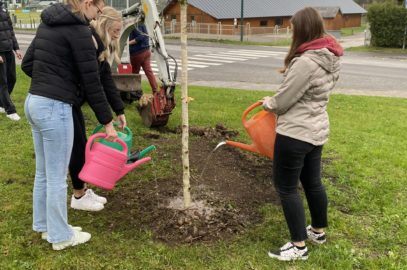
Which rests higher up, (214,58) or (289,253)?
(214,58)

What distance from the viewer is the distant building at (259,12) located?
39.5 metres

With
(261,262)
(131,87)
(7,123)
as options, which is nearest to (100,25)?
(261,262)

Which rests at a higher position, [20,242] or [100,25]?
[100,25]

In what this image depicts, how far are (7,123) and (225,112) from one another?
11.8 feet

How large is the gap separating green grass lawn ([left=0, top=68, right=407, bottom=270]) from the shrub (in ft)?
68.2

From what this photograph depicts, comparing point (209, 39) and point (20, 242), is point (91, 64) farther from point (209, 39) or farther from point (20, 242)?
point (209, 39)

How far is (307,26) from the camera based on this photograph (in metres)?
3.08

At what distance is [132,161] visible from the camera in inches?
157

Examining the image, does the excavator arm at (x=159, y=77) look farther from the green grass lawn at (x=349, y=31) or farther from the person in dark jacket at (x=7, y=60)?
the green grass lawn at (x=349, y=31)

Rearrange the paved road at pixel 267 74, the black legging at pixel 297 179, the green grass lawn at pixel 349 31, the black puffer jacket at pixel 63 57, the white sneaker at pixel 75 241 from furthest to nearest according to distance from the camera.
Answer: the green grass lawn at pixel 349 31 < the paved road at pixel 267 74 < the white sneaker at pixel 75 241 < the black legging at pixel 297 179 < the black puffer jacket at pixel 63 57

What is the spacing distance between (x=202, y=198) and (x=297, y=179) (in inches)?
50.0

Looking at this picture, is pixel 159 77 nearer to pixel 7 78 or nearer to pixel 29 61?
pixel 7 78

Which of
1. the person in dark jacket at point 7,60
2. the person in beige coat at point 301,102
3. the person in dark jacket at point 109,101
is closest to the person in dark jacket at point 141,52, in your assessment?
the person in dark jacket at point 7,60

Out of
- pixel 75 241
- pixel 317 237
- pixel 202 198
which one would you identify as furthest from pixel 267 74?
pixel 75 241
